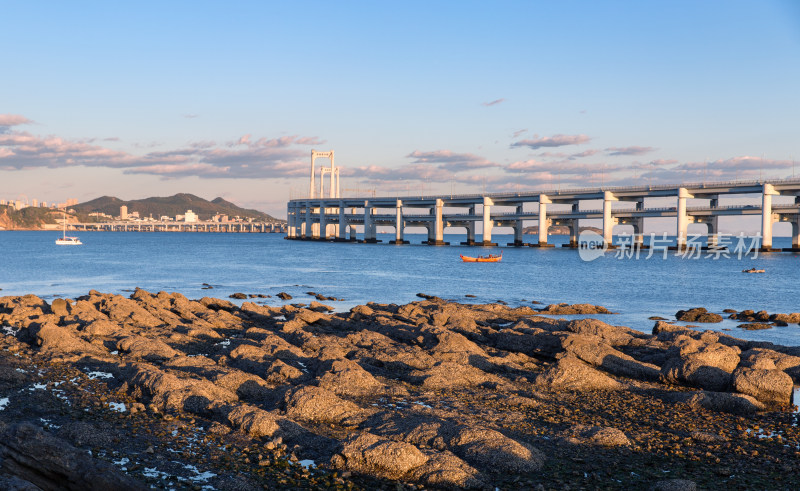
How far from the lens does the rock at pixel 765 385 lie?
12.7 m

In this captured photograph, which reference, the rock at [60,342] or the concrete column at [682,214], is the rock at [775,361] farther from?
the concrete column at [682,214]

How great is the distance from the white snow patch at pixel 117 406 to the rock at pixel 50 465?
4208 millimetres

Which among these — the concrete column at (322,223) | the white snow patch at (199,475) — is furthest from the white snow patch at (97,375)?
the concrete column at (322,223)

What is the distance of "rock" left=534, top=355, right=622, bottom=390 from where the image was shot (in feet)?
44.6

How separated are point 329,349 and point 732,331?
58.1 ft

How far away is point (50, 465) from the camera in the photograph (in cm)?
682

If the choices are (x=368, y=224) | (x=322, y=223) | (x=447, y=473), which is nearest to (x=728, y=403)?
(x=447, y=473)

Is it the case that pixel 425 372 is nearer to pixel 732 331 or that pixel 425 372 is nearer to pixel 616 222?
pixel 732 331

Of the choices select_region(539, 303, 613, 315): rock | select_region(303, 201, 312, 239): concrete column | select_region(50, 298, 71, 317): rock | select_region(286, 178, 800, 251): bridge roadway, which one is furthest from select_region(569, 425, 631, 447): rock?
select_region(303, 201, 312, 239): concrete column

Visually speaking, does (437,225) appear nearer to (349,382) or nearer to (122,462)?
(349,382)

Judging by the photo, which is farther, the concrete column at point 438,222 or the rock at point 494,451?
the concrete column at point 438,222

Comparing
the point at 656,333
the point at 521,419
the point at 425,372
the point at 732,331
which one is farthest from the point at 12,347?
the point at 732,331

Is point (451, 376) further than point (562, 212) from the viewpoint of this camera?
No

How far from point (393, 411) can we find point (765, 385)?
7.80 m
